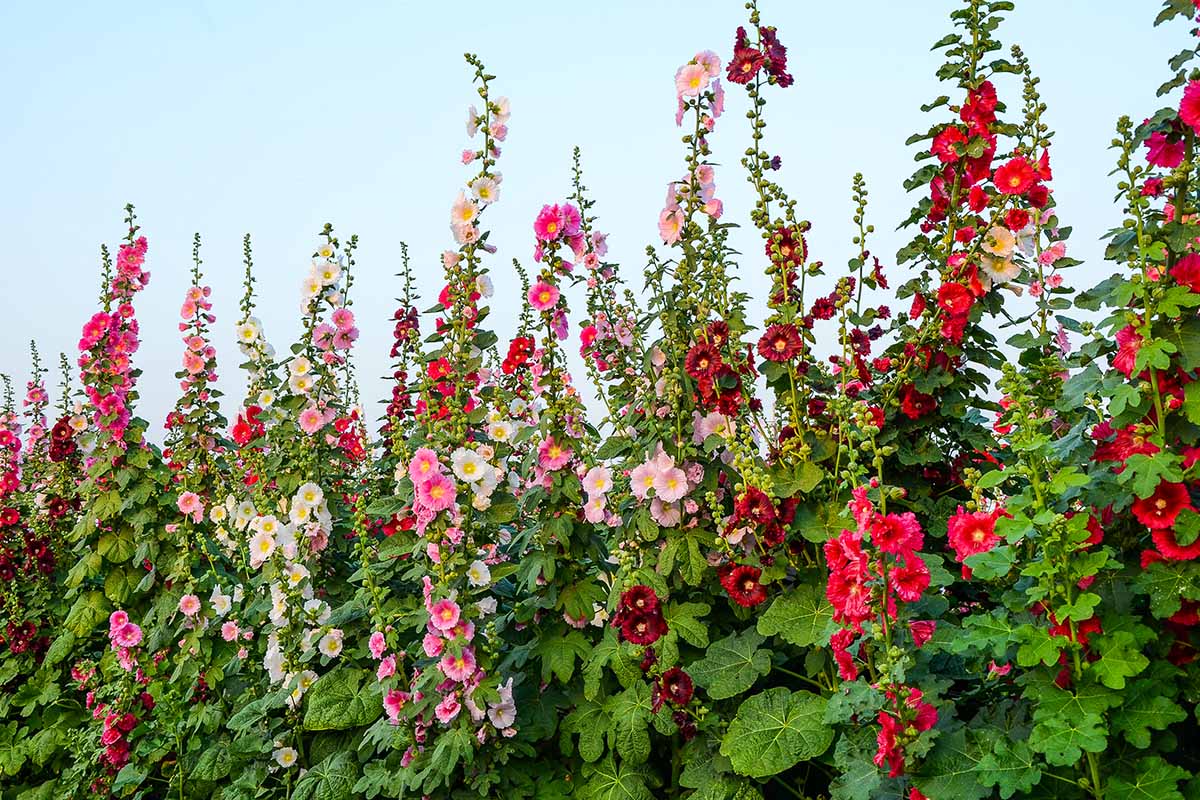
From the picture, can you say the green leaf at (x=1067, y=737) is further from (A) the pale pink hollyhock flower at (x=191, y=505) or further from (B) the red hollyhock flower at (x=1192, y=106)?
(A) the pale pink hollyhock flower at (x=191, y=505)

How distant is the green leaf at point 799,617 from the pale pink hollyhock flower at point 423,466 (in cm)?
106

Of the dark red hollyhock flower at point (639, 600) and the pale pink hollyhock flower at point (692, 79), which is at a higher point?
the pale pink hollyhock flower at point (692, 79)

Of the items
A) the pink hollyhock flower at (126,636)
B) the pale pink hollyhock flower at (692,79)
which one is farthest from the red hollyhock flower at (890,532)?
the pink hollyhock flower at (126,636)

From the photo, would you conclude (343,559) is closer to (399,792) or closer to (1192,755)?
(399,792)

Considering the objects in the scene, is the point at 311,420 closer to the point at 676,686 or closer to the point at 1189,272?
the point at 676,686

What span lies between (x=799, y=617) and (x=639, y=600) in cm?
43

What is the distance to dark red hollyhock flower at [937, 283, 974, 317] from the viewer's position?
283cm

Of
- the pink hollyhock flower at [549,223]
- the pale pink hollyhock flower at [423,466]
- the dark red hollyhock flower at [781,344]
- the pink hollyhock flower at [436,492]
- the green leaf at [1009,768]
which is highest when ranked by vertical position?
the pink hollyhock flower at [549,223]

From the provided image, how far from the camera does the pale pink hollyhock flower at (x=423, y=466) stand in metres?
2.96

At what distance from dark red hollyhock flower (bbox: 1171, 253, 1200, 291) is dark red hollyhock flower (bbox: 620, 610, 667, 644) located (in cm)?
151

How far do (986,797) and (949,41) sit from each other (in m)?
2.13

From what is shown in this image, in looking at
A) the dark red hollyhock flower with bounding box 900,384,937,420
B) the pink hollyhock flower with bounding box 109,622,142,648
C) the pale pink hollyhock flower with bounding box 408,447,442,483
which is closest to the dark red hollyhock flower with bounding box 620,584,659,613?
the pale pink hollyhock flower with bounding box 408,447,442,483

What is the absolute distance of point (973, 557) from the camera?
83.4 inches

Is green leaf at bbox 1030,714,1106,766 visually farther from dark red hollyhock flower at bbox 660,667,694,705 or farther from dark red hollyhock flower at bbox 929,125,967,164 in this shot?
dark red hollyhock flower at bbox 929,125,967,164
